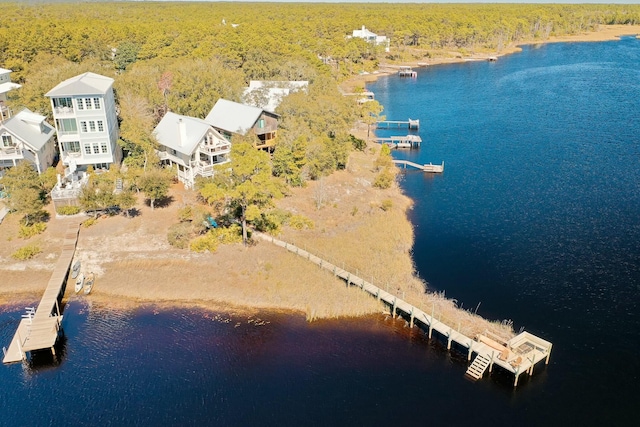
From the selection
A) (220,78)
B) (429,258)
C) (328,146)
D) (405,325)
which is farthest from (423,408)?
(220,78)

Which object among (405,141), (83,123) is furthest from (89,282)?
(405,141)

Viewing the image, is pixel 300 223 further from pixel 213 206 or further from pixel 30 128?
pixel 30 128

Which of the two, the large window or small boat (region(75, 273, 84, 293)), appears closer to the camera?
small boat (region(75, 273, 84, 293))

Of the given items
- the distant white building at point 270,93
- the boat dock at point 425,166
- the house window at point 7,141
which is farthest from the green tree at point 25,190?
the boat dock at point 425,166

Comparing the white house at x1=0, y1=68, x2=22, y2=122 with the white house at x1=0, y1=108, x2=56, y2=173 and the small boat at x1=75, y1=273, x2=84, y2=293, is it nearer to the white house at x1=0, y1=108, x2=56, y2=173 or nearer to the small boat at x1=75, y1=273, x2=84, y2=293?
the white house at x1=0, y1=108, x2=56, y2=173

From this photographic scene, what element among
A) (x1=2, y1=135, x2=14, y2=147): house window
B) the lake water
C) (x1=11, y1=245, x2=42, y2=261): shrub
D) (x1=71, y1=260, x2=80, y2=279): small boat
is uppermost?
(x1=2, y1=135, x2=14, y2=147): house window

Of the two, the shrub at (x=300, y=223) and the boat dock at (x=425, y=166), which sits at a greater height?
the boat dock at (x=425, y=166)

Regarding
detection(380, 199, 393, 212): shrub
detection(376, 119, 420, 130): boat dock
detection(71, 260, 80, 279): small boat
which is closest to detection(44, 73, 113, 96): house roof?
detection(71, 260, 80, 279): small boat

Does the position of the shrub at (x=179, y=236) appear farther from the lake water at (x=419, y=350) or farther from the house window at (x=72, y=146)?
the house window at (x=72, y=146)
